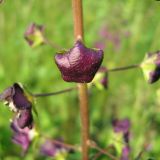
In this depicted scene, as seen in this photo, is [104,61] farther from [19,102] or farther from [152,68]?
[19,102]

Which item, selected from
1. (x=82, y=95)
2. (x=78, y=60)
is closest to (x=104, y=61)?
(x=82, y=95)

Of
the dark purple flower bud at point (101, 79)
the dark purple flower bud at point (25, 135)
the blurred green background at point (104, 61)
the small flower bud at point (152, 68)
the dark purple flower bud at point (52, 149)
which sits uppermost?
the small flower bud at point (152, 68)

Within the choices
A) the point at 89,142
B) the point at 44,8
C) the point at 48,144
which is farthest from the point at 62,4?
the point at 89,142

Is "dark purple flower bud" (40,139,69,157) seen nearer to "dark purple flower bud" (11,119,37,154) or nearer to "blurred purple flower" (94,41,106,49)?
"dark purple flower bud" (11,119,37,154)

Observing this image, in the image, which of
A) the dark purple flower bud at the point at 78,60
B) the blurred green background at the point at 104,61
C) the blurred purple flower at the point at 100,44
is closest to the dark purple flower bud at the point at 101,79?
the dark purple flower bud at the point at 78,60

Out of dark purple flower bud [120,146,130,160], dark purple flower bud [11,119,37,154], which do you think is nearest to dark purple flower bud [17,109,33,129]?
dark purple flower bud [11,119,37,154]

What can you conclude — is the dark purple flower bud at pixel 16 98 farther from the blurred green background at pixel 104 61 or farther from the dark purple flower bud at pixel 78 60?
the blurred green background at pixel 104 61
